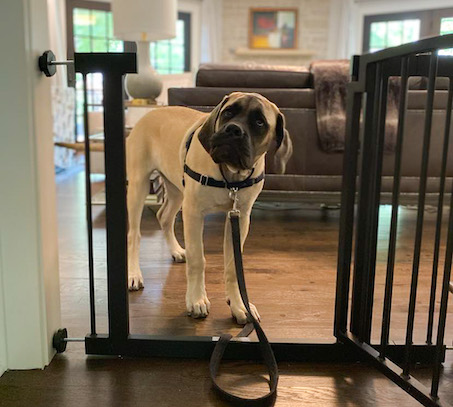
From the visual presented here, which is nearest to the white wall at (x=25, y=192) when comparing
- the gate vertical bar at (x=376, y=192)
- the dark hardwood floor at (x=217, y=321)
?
the dark hardwood floor at (x=217, y=321)

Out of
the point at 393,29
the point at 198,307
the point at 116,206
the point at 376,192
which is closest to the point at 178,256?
the point at 198,307

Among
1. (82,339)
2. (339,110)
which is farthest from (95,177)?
(82,339)

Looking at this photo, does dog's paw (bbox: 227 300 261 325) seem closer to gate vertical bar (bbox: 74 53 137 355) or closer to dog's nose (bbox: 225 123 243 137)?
gate vertical bar (bbox: 74 53 137 355)

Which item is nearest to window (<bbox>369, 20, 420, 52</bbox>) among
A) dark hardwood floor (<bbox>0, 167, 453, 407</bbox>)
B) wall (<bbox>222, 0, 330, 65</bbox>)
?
wall (<bbox>222, 0, 330, 65</bbox>)

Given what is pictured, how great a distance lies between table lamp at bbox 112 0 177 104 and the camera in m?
3.15

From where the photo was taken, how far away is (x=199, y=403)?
1.12 m

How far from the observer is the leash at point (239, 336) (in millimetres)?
1112

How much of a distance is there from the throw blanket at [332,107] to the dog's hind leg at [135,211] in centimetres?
121

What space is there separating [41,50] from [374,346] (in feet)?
3.74

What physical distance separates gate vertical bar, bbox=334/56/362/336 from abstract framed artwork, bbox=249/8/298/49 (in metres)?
6.53

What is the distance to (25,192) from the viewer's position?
1.19 metres

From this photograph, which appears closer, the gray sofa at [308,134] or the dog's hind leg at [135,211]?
the dog's hind leg at [135,211]

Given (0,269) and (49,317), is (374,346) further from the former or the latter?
(0,269)

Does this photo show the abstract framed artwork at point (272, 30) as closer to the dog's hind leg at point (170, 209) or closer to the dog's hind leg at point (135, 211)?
the dog's hind leg at point (170, 209)
